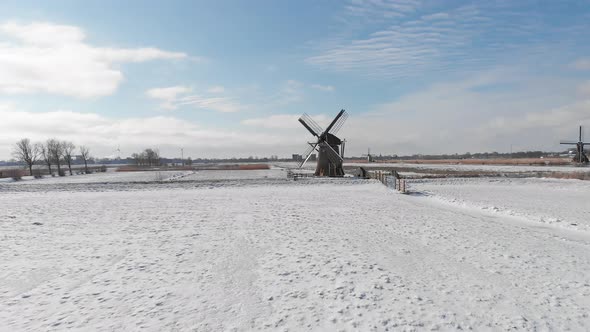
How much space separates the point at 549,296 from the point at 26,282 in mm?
11981

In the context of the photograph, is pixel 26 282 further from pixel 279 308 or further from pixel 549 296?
pixel 549 296

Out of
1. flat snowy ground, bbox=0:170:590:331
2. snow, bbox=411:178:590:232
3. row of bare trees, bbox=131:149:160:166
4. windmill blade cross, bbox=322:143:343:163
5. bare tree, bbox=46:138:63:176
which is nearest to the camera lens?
flat snowy ground, bbox=0:170:590:331

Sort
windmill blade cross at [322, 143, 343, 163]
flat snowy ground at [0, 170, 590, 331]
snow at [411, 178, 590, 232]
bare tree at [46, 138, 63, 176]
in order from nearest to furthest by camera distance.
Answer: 1. flat snowy ground at [0, 170, 590, 331]
2. snow at [411, 178, 590, 232]
3. windmill blade cross at [322, 143, 343, 163]
4. bare tree at [46, 138, 63, 176]

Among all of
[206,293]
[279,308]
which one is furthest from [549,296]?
[206,293]

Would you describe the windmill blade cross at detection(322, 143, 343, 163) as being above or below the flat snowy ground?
above

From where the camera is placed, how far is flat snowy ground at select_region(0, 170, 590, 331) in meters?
5.66

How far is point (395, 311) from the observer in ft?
19.2

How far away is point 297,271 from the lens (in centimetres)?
798

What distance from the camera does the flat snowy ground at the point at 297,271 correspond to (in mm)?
5656

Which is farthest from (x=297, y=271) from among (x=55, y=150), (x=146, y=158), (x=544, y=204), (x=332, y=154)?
(x=146, y=158)

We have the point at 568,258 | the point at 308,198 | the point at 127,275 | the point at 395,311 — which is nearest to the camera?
the point at 395,311

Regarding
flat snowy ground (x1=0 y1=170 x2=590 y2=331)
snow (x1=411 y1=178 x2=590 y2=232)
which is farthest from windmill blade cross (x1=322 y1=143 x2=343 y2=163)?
flat snowy ground (x1=0 y1=170 x2=590 y2=331)

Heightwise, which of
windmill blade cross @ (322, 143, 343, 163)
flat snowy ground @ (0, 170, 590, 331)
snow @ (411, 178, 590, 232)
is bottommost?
snow @ (411, 178, 590, 232)

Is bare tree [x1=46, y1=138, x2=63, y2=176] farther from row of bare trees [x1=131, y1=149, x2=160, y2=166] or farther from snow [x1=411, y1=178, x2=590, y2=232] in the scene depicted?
snow [x1=411, y1=178, x2=590, y2=232]
